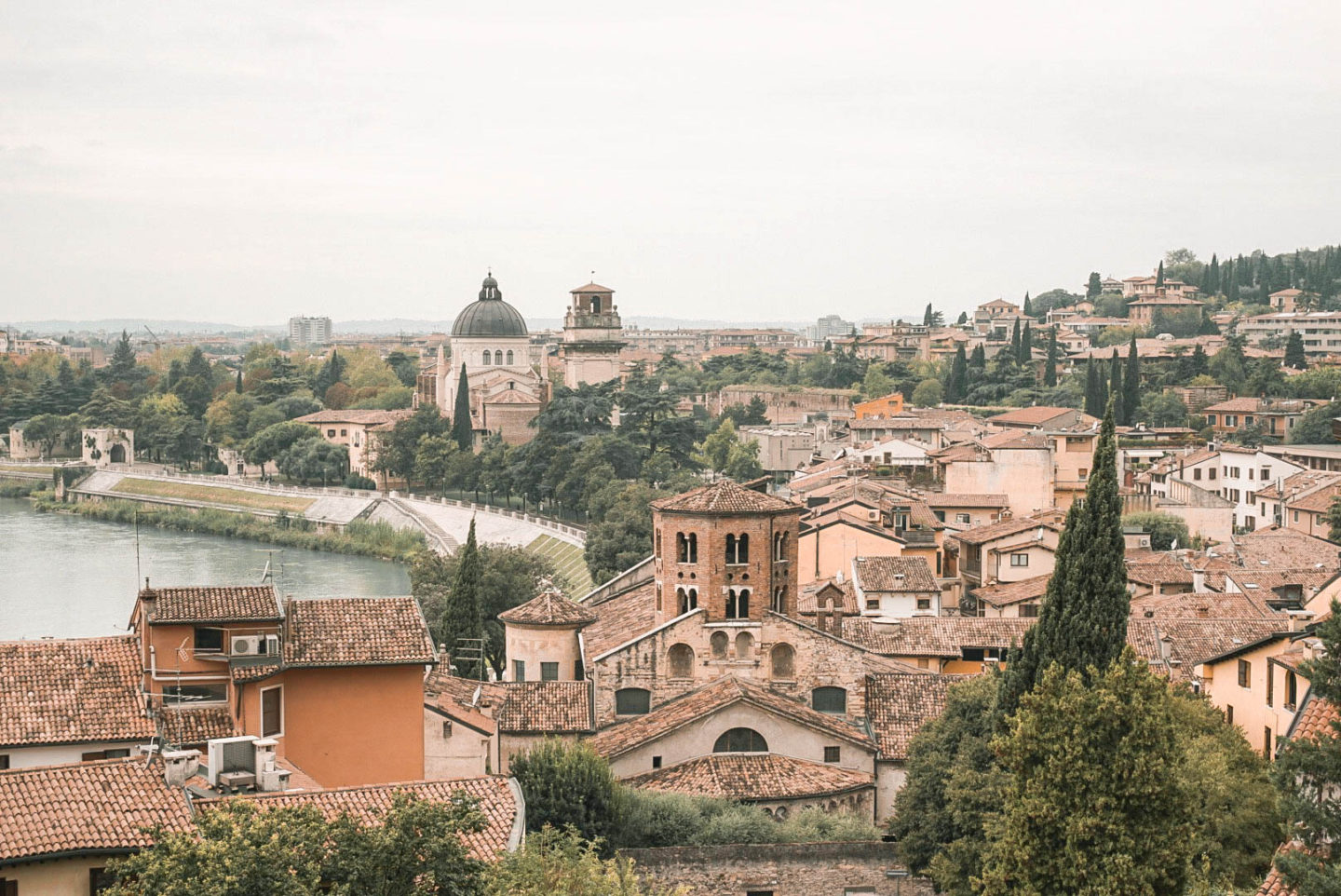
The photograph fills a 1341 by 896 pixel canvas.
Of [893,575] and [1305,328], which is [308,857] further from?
[1305,328]

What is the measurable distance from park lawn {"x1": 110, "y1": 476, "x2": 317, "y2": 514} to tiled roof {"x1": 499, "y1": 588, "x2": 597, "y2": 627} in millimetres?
36921

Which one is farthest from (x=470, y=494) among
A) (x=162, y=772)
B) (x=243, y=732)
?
(x=162, y=772)

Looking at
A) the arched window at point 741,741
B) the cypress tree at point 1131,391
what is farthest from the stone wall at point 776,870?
the cypress tree at point 1131,391

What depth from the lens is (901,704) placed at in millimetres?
18625

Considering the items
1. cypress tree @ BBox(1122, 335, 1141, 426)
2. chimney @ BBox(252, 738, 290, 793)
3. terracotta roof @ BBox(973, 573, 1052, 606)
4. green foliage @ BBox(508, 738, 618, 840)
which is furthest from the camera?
cypress tree @ BBox(1122, 335, 1141, 426)

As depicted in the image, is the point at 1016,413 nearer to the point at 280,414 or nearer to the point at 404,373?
the point at 280,414

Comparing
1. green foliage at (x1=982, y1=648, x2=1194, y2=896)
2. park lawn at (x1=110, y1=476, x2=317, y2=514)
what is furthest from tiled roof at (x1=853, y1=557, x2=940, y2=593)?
park lawn at (x1=110, y1=476, x2=317, y2=514)

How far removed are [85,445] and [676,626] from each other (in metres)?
58.9

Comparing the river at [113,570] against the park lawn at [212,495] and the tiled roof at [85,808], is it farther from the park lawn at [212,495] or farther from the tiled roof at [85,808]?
the tiled roof at [85,808]

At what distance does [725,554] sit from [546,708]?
8.26ft

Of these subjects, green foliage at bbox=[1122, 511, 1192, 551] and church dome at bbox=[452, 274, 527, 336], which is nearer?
green foliage at bbox=[1122, 511, 1192, 551]

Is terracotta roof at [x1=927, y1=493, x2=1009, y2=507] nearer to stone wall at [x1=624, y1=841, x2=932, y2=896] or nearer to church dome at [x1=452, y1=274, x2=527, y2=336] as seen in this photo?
stone wall at [x1=624, y1=841, x2=932, y2=896]

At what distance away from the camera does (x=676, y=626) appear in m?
18.8

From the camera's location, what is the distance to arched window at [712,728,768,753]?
709 inches
